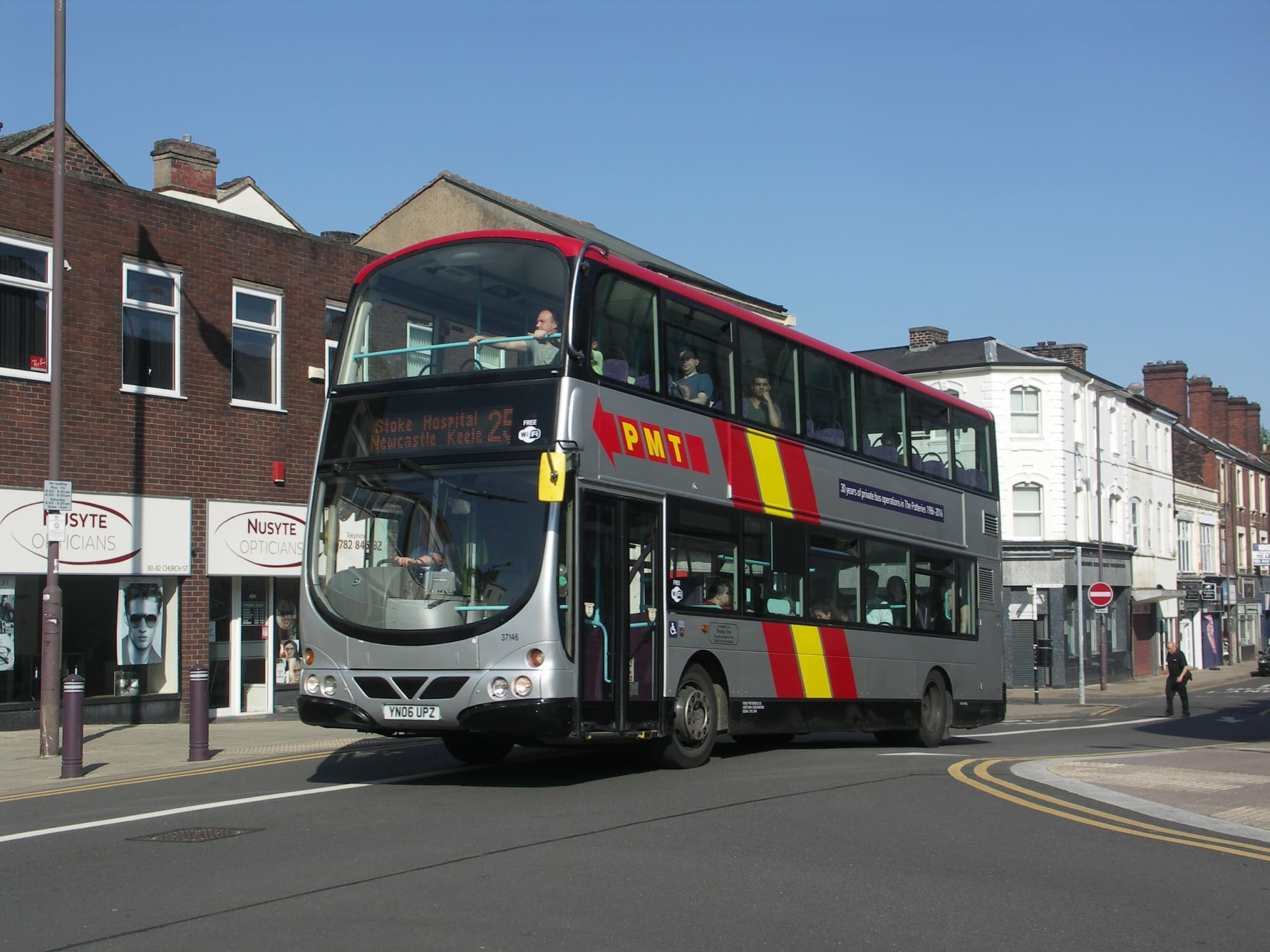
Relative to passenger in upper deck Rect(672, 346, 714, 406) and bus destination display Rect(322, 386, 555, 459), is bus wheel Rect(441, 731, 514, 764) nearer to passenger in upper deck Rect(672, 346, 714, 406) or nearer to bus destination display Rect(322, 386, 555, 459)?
bus destination display Rect(322, 386, 555, 459)

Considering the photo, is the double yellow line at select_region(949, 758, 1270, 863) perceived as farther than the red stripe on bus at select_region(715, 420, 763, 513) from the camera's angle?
No

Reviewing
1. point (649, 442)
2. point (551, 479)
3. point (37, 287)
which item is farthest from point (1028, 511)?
point (551, 479)

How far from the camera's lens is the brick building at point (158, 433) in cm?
1886

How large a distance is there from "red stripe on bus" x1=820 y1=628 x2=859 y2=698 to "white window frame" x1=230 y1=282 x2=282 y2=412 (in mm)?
11151

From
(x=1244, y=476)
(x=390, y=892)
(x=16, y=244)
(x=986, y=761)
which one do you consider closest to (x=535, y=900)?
(x=390, y=892)

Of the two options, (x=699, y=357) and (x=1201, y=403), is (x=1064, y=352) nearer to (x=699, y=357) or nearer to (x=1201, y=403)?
(x=1201, y=403)

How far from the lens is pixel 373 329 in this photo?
39.3 feet

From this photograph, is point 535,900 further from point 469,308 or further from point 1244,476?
point 1244,476

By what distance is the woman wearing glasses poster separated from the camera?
20.1 meters

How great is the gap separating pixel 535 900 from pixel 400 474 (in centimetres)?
523

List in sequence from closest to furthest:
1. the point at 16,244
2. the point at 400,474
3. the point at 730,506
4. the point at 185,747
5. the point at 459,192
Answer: the point at 400,474, the point at 730,506, the point at 185,747, the point at 16,244, the point at 459,192

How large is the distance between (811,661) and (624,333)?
4.68m

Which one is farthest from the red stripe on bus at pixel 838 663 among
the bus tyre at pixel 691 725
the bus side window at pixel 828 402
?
the bus tyre at pixel 691 725

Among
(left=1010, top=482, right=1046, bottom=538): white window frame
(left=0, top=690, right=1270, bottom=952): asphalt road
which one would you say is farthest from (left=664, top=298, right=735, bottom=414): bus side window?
(left=1010, top=482, right=1046, bottom=538): white window frame
